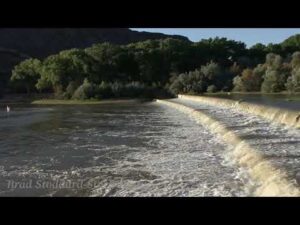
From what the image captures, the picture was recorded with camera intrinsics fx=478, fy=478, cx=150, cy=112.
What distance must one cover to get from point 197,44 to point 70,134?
58096mm

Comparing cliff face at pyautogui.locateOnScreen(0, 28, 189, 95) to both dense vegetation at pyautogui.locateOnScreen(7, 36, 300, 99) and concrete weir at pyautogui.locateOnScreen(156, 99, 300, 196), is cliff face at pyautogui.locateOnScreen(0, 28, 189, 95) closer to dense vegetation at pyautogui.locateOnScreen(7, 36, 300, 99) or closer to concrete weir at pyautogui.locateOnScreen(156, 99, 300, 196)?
dense vegetation at pyautogui.locateOnScreen(7, 36, 300, 99)

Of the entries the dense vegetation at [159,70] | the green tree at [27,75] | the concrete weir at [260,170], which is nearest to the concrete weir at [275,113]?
the concrete weir at [260,170]

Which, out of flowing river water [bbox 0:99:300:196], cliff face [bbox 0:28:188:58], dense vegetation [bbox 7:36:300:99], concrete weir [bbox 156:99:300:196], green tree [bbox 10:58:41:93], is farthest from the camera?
Answer: cliff face [bbox 0:28:188:58]

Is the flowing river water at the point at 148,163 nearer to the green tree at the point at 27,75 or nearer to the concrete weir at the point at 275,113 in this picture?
the concrete weir at the point at 275,113

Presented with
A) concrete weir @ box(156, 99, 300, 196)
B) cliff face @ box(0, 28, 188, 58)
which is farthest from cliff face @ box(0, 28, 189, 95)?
concrete weir @ box(156, 99, 300, 196)

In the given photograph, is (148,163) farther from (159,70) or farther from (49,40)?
(49,40)

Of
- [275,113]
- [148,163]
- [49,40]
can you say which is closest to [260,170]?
[148,163]

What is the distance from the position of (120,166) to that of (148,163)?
0.64 m

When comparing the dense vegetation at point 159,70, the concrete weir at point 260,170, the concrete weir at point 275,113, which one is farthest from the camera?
the dense vegetation at point 159,70

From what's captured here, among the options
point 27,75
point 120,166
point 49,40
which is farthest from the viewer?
Result: point 49,40

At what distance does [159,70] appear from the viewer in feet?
222

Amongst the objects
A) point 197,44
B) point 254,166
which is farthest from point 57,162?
point 197,44

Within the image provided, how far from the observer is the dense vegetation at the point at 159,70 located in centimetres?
5381

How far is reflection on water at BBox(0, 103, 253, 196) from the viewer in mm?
7617
